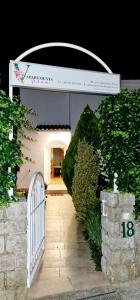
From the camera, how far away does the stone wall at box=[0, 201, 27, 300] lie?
183 inches

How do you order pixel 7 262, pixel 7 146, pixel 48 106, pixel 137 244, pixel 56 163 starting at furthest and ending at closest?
1. pixel 56 163
2. pixel 48 106
3. pixel 137 244
4. pixel 7 262
5. pixel 7 146

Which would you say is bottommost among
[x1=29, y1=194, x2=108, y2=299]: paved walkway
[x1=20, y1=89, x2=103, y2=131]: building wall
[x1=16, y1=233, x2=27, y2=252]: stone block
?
[x1=29, y1=194, x2=108, y2=299]: paved walkway

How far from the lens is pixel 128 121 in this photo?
530cm

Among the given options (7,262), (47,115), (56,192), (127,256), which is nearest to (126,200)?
(127,256)

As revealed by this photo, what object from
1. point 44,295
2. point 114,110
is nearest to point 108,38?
point 114,110

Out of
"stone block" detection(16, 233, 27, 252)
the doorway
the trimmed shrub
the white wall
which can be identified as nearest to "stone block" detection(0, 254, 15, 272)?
"stone block" detection(16, 233, 27, 252)

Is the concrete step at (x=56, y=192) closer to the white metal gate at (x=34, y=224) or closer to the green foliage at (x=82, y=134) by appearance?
the green foliage at (x=82, y=134)

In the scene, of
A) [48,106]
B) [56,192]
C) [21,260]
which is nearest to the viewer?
[21,260]

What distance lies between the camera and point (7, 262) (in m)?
4.66

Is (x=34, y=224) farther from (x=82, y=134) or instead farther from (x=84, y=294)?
(x=82, y=134)

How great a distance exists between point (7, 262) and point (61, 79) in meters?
3.06

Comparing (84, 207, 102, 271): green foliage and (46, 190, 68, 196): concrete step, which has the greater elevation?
(84, 207, 102, 271): green foliage

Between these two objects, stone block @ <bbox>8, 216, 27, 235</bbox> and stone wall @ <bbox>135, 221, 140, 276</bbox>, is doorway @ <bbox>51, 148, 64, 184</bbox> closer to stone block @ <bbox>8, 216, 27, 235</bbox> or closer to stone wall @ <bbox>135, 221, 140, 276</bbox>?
stone wall @ <bbox>135, 221, 140, 276</bbox>

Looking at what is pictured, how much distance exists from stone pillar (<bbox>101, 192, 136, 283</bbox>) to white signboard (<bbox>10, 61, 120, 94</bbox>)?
1.93 metres
